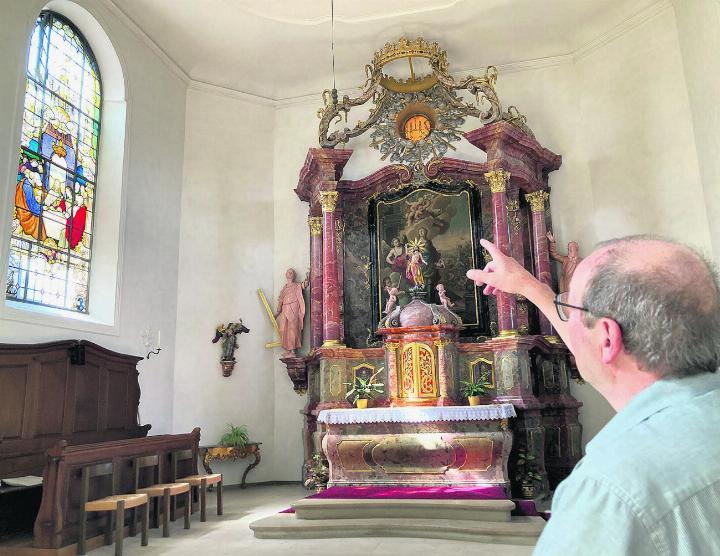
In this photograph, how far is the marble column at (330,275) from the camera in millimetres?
9547

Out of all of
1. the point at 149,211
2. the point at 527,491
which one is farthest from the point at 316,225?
the point at 527,491

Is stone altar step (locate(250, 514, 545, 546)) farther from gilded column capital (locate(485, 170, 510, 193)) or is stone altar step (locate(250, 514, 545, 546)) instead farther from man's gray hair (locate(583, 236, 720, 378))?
man's gray hair (locate(583, 236, 720, 378))

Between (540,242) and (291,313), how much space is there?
4.26m

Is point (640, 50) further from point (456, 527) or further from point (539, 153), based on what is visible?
point (456, 527)

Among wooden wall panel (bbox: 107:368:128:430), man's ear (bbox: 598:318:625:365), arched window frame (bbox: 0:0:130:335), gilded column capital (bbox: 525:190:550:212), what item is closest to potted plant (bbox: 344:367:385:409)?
wooden wall panel (bbox: 107:368:128:430)

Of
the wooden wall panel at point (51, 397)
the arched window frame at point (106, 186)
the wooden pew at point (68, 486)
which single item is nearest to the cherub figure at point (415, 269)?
the arched window frame at point (106, 186)

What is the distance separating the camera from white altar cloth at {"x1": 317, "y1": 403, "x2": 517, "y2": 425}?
757 cm

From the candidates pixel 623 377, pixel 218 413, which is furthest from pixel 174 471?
pixel 623 377

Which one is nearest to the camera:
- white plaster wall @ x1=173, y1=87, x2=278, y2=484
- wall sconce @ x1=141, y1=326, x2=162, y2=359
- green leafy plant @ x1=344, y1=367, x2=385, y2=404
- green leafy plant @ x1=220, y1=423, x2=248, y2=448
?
green leafy plant @ x1=344, y1=367, x2=385, y2=404

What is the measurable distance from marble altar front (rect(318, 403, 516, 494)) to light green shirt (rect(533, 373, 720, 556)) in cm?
686

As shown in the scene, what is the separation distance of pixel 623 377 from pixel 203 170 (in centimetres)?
1049

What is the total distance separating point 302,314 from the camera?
34.4 feet

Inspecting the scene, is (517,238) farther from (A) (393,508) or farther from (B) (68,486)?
(B) (68,486)

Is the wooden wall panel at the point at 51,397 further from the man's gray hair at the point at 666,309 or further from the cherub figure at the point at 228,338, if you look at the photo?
the man's gray hair at the point at 666,309
